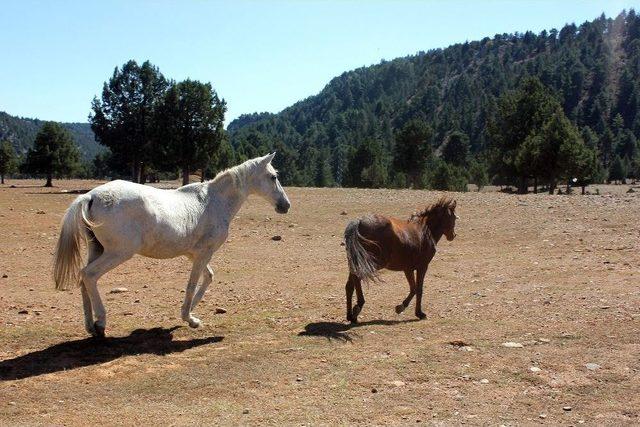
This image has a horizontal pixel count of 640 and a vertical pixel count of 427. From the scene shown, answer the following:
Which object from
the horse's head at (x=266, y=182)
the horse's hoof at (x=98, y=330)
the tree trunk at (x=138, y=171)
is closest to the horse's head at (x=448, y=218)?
the horse's head at (x=266, y=182)

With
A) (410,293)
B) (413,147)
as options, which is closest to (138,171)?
(413,147)

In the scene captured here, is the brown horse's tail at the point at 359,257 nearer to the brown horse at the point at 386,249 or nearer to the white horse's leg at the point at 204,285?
the brown horse at the point at 386,249

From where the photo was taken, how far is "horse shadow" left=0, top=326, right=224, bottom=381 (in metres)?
6.54

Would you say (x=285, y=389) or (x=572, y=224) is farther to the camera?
(x=572, y=224)

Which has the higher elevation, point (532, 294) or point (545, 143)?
point (545, 143)

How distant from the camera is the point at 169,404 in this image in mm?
5566

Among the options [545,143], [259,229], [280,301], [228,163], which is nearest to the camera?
[280,301]

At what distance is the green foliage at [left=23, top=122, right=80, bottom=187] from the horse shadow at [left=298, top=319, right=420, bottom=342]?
51.3 metres

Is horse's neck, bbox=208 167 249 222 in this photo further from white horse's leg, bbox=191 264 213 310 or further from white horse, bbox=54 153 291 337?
Answer: white horse's leg, bbox=191 264 213 310

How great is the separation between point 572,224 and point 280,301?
42.1ft

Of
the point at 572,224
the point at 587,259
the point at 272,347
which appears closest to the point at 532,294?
the point at 587,259

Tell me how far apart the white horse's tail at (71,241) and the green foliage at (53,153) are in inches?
2000

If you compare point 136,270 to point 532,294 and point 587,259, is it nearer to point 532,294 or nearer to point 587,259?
point 532,294

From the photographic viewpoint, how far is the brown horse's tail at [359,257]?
854 centimetres
